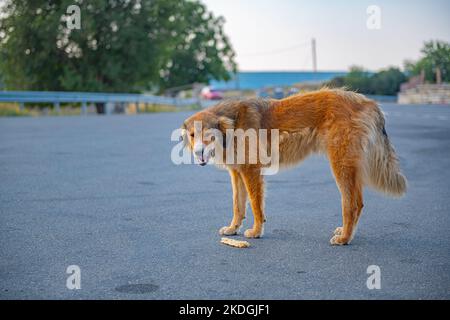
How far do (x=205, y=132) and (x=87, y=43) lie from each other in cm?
2801

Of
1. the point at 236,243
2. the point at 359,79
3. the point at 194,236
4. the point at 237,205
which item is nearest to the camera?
the point at 236,243

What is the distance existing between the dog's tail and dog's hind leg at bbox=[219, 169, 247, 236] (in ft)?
4.34

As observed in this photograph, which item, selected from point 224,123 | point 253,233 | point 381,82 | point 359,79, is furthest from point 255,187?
point 359,79

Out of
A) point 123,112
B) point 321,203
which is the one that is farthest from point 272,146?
point 123,112

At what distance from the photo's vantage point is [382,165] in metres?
5.68

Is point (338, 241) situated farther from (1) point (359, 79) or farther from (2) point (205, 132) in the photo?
(1) point (359, 79)

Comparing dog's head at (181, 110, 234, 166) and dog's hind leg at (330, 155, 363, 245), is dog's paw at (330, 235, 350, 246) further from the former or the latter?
dog's head at (181, 110, 234, 166)

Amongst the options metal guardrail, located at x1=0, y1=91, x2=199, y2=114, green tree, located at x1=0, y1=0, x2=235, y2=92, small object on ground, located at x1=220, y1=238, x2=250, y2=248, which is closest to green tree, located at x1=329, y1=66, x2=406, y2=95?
green tree, located at x1=0, y1=0, x2=235, y2=92

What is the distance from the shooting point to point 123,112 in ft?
95.7

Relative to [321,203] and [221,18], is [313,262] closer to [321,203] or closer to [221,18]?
[321,203]

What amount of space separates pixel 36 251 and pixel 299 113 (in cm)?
284

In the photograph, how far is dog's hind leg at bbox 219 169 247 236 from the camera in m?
5.72

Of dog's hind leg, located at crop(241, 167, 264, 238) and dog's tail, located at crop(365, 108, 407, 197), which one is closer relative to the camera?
dog's tail, located at crop(365, 108, 407, 197)

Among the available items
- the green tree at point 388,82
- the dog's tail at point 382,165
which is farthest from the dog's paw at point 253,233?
the green tree at point 388,82
